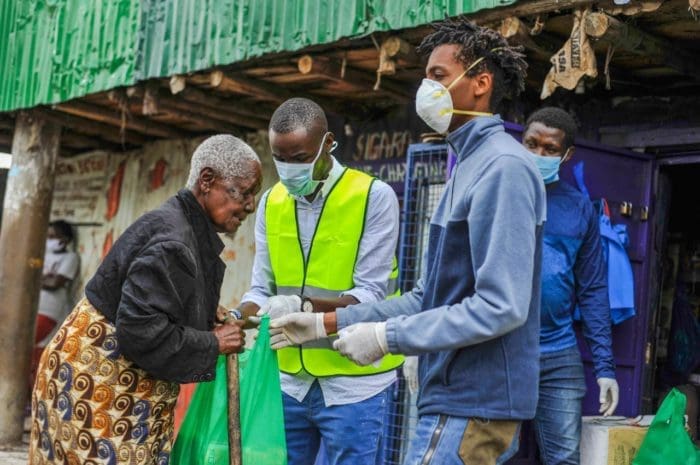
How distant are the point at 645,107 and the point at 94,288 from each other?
15.1 feet

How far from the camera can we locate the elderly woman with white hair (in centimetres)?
320

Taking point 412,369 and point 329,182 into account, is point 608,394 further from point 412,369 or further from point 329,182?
point 329,182

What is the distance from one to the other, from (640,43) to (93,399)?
376 cm

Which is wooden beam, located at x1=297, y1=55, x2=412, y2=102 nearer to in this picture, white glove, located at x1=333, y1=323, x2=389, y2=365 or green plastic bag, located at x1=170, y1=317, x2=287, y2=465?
green plastic bag, located at x1=170, y1=317, x2=287, y2=465

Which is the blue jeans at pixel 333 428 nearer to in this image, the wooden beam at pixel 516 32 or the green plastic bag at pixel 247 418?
the green plastic bag at pixel 247 418

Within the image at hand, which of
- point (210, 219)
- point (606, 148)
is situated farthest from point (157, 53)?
point (210, 219)

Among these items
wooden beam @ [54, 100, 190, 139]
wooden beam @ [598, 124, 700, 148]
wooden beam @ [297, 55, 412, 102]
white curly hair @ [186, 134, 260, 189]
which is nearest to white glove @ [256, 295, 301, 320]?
white curly hair @ [186, 134, 260, 189]

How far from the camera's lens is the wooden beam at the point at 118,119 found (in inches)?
358

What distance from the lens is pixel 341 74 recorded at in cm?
703

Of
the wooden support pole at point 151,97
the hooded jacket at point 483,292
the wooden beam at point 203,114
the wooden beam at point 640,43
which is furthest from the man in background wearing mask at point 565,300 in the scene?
the wooden beam at point 203,114

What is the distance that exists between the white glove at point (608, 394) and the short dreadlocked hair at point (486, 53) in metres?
2.48

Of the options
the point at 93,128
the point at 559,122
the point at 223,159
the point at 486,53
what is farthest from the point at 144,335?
the point at 93,128

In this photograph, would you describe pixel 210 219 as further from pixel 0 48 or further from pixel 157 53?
pixel 0 48

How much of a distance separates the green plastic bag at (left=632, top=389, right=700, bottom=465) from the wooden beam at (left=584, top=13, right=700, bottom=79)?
1.87 meters
